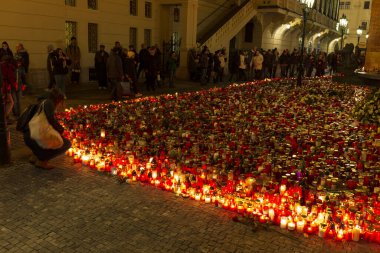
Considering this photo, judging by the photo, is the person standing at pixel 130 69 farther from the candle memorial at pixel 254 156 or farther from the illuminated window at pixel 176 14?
the illuminated window at pixel 176 14

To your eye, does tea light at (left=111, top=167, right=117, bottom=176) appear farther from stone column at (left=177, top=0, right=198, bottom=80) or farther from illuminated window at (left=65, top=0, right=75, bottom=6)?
stone column at (left=177, top=0, right=198, bottom=80)

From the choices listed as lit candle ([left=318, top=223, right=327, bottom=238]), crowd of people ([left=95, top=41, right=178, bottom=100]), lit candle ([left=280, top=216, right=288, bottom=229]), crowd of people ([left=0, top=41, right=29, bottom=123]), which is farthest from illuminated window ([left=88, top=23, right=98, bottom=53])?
lit candle ([left=318, top=223, right=327, bottom=238])

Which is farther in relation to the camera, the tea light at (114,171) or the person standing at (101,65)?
the person standing at (101,65)

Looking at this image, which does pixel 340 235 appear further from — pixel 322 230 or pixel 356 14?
pixel 356 14

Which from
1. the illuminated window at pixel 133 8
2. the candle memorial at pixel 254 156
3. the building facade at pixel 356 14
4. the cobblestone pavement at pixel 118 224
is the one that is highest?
the building facade at pixel 356 14

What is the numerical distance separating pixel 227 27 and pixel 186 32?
4776mm

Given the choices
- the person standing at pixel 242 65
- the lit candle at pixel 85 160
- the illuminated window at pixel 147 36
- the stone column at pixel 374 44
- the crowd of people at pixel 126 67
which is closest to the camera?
the lit candle at pixel 85 160

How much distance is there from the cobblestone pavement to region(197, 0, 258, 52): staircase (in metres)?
19.4

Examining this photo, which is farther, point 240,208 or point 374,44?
point 374,44

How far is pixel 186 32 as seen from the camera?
22188 millimetres

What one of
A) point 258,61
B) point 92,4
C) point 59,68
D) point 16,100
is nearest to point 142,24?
point 92,4

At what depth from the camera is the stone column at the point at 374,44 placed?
13.9 metres

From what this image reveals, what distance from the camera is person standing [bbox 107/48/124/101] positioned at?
13.4 m

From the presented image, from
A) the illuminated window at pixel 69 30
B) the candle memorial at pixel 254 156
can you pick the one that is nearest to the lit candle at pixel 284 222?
the candle memorial at pixel 254 156
